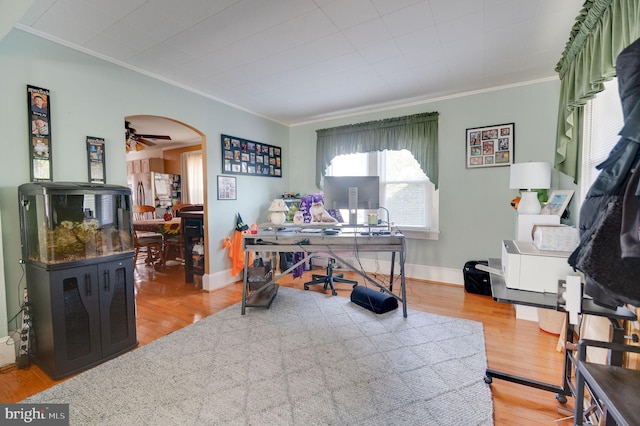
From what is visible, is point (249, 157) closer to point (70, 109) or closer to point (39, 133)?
point (70, 109)

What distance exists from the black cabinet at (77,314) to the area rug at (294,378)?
0.13m

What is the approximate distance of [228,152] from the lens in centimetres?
365

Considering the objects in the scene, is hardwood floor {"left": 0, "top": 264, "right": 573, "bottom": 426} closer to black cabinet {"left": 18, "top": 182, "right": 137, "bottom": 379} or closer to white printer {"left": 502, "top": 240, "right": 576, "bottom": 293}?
black cabinet {"left": 18, "top": 182, "right": 137, "bottom": 379}

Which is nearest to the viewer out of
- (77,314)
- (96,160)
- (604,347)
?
(604,347)

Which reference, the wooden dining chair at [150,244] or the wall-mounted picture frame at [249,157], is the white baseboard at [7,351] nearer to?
the wooden dining chair at [150,244]

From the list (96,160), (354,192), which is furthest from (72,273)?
(354,192)

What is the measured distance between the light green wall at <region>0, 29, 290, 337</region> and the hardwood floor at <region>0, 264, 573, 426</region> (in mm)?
528

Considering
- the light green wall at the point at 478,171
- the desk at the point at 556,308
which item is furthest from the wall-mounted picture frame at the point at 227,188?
the desk at the point at 556,308

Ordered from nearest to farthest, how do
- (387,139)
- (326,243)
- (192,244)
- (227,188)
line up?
(326,243), (227,188), (192,244), (387,139)

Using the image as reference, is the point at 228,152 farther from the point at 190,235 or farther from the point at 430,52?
the point at 430,52

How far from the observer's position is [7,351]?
1871mm

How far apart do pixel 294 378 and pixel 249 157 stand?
311 cm

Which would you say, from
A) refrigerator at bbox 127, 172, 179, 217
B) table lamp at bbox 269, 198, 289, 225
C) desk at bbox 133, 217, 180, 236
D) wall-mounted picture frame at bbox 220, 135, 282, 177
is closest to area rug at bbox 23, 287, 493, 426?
table lamp at bbox 269, 198, 289, 225

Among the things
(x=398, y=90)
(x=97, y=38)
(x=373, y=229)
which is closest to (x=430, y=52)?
(x=398, y=90)
